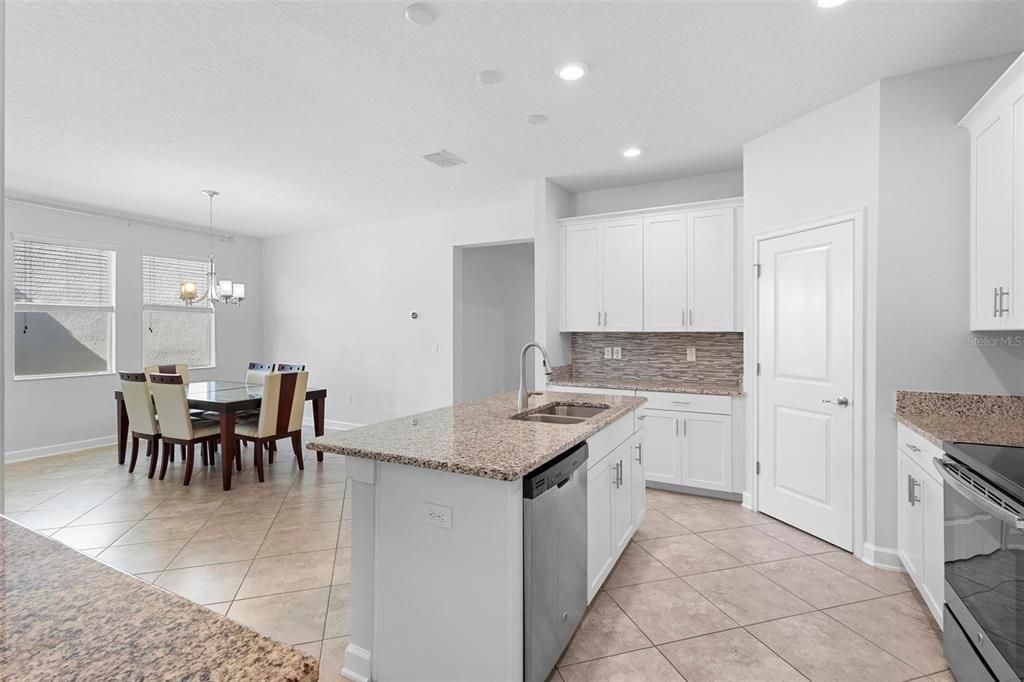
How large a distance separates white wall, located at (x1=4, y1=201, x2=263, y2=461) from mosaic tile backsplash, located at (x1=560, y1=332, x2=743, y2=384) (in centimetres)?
491

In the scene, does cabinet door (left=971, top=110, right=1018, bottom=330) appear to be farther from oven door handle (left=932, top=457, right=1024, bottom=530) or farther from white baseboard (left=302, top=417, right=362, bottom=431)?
white baseboard (left=302, top=417, right=362, bottom=431)

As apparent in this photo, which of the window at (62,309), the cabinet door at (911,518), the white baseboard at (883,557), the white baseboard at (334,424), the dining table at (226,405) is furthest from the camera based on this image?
the white baseboard at (334,424)

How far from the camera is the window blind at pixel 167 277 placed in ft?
Answer: 20.1

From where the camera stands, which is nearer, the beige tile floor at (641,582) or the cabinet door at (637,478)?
the beige tile floor at (641,582)

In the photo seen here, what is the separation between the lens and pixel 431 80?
2760mm

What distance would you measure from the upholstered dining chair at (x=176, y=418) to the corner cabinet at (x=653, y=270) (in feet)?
11.0

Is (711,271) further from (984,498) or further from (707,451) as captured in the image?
(984,498)

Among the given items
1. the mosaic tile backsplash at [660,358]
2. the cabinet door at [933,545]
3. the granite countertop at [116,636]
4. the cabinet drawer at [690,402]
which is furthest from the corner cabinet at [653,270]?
the granite countertop at [116,636]

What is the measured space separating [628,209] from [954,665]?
12.6 feet

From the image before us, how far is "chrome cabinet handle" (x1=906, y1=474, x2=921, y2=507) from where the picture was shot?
2445 millimetres

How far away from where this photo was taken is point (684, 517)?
3557 mm

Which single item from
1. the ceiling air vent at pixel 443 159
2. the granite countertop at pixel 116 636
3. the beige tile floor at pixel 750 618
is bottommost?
the beige tile floor at pixel 750 618

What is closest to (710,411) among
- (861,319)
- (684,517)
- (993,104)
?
(684,517)

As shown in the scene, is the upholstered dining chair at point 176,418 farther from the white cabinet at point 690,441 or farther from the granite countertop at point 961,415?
the granite countertop at point 961,415
